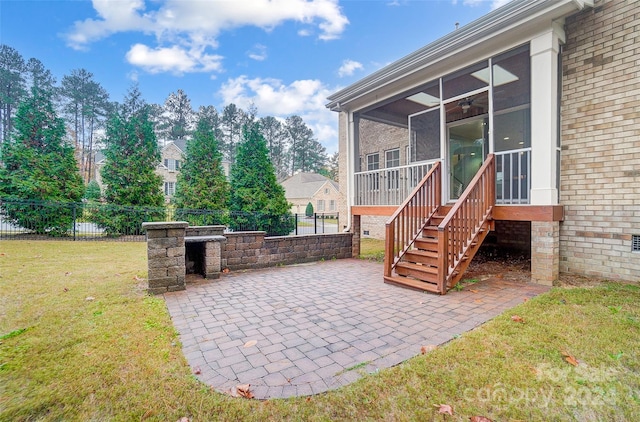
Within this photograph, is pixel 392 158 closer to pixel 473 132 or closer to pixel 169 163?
pixel 473 132

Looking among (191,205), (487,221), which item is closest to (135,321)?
(487,221)

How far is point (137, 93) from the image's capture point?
14234mm

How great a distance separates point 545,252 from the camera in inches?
174

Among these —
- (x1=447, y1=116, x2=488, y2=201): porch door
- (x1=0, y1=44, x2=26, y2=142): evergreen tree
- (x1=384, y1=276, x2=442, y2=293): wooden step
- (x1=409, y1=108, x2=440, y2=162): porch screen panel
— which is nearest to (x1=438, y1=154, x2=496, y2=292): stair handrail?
(x1=384, y1=276, x2=442, y2=293): wooden step

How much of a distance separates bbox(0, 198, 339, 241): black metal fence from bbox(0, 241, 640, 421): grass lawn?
7.31 m

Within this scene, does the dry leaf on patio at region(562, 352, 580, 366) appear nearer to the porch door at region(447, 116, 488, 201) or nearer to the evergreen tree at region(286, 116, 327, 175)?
the porch door at region(447, 116, 488, 201)

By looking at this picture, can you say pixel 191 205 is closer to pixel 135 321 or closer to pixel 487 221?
pixel 135 321

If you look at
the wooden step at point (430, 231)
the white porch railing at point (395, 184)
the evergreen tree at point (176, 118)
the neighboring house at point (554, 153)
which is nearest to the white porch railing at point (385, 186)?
the white porch railing at point (395, 184)

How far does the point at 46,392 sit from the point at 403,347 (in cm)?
255

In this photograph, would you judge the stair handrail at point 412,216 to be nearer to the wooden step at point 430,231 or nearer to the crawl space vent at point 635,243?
the wooden step at point 430,231

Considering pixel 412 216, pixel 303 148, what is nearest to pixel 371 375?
pixel 412 216

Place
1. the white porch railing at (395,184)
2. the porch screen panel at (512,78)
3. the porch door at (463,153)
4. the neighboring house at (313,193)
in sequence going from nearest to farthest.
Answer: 1. the porch screen panel at (512,78)
2. the white porch railing at (395,184)
3. the porch door at (463,153)
4. the neighboring house at (313,193)

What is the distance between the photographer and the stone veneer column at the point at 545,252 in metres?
4.36

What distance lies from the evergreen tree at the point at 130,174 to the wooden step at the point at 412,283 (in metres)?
9.78
